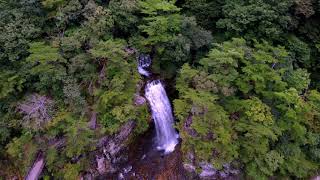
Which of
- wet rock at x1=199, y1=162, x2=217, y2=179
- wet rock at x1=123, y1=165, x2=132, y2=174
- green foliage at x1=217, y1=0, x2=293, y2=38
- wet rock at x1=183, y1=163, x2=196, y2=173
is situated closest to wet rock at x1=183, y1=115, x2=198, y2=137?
wet rock at x1=199, y1=162, x2=217, y2=179

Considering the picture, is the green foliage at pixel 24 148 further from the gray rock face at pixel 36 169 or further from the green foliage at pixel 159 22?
the green foliage at pixel 159 22

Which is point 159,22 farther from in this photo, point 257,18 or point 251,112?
point 251,112

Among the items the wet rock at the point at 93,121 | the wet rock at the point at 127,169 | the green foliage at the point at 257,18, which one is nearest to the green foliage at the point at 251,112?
the green foliage at the point at 257,18

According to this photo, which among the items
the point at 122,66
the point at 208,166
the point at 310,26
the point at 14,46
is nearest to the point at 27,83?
the point at 14,46

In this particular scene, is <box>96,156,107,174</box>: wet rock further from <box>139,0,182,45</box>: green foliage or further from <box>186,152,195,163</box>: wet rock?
<box>139,0,182,45</box>: green foliage

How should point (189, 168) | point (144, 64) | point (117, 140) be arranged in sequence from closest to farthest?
point (189, 168)
point (117, 140)
point (144, 64)

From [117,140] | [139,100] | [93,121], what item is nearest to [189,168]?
[117,140]
